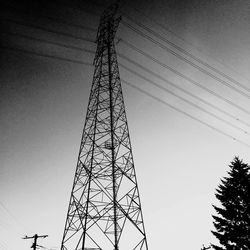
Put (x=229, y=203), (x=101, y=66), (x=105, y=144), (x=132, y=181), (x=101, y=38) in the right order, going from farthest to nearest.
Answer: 1. (x=101, y=38)
2. (x=101, y=66)
3. (x=229, y=203)
4. (x=105, y=144)
5. (x=132, y=181)

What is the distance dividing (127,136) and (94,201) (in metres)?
4.07

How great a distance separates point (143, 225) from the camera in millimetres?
10914

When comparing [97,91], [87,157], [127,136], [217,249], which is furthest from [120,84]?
[217,249]

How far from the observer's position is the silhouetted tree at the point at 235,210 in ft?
43.0

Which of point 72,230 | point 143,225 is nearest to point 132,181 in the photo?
point 143,225

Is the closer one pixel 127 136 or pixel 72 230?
pixel 72 230

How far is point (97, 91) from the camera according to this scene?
14.8 metres

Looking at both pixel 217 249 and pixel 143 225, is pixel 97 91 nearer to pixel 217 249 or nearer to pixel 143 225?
pixel 143 225

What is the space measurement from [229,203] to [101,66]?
11206 millimetres

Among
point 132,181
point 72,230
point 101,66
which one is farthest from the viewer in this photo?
point 101,66

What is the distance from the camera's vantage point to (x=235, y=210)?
1392cm

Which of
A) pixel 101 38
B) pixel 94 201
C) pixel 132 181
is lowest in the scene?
pixel 94 201

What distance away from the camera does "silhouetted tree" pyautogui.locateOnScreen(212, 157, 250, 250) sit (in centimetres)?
1311

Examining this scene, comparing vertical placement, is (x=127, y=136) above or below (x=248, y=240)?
above
